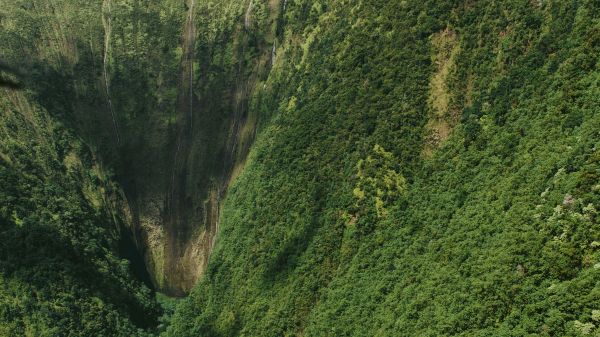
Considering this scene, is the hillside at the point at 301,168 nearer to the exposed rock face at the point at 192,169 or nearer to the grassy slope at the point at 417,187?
the grassy slope at the point at 417,187

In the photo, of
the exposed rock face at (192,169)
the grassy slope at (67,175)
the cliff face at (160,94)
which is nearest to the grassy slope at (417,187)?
the exposed rock face at (192,169)

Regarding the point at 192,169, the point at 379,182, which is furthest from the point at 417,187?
the point at 192,169

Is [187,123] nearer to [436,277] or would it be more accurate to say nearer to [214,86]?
[214,86]

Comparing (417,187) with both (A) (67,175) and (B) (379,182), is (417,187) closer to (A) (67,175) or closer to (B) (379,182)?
(B) (379,182)

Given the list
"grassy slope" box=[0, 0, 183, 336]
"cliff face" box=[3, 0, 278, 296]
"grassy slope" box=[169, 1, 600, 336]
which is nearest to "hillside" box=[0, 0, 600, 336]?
"grassy slope" box=[169, 1, 600, 336]

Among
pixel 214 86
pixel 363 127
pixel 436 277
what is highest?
pixel 363 127

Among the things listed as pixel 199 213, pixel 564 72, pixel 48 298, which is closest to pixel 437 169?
pixel 564 72

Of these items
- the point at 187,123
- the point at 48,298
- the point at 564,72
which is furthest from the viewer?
the point at 187,123
